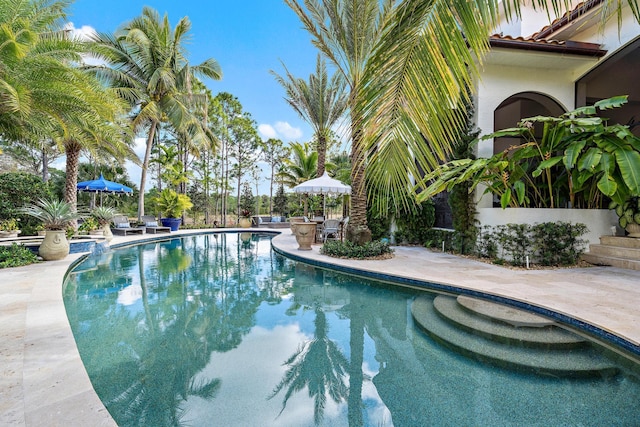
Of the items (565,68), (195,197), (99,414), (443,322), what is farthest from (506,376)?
(195,197)

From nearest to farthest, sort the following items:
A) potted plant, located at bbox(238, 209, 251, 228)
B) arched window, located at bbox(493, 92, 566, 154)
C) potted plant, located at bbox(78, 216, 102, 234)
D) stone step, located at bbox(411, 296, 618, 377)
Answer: stone step, located at bbox(411, 296, 618, 377) → arched window, located at bbox(493, 92, 566, 154) → potted plant, located at bbox(78, 216, 102, 234) → potted plant, located at bbox(238, 209, 251, 228)

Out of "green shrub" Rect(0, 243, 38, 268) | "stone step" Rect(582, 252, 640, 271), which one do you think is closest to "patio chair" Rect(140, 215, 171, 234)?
"green shrub" Rect(0, 243, 38, 268)

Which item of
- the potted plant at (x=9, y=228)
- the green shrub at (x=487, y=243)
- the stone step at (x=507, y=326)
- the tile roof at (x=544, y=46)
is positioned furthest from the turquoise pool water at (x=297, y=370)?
the potted plant at (x=9, y=228)

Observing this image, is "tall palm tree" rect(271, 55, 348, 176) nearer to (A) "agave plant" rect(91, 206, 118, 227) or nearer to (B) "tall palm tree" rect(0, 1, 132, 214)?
(B) "tall palm tree" rect(0, 1, 132, 214)

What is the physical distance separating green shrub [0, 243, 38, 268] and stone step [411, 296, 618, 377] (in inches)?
371

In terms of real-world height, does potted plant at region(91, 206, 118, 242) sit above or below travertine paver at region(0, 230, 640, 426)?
above

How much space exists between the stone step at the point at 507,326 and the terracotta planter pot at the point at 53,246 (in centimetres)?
962

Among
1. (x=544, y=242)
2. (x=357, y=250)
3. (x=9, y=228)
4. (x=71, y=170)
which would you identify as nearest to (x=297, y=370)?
(x=357, y=250)

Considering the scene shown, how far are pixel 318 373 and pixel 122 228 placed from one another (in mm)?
15507

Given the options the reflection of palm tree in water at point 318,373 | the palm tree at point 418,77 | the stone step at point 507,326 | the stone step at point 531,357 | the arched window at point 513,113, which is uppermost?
Result: the arched window at point 513,113

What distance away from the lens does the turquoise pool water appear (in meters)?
2.81

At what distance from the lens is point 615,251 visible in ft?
25.9

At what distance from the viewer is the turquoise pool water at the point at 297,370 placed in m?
2.81

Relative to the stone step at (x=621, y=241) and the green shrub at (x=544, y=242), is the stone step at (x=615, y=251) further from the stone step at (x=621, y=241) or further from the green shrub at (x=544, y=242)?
the green shrub at (x=544, y=242)
